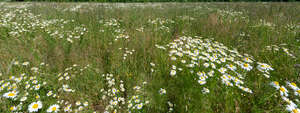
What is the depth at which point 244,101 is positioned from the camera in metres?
1.61

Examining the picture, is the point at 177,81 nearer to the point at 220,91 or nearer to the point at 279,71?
the point at 220,91

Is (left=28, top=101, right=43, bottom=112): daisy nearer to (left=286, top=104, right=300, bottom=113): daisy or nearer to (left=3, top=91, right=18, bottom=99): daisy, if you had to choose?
(left=3, top=91, right=18, bottom=99): daisy

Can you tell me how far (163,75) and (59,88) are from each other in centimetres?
168

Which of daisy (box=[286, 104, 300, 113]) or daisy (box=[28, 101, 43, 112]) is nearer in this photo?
daisy (box=[286, 104, 300, 113])

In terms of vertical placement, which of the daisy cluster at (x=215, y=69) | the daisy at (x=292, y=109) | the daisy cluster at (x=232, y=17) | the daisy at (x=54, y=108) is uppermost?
the daisy cluster at (x=232, y=17)

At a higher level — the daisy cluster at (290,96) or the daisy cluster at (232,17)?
the daisy cluster at (232,17)

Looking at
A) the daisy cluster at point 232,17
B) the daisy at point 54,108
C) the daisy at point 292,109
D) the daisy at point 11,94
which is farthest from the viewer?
the daisy cluster at point 232,17

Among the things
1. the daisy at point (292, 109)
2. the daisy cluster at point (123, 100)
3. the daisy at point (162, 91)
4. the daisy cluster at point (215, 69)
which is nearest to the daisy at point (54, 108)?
the daisy cluster at point (123, 100)

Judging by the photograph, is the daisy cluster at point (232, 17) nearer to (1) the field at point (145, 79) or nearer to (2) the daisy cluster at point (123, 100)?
(1) the field at point (145, 79)

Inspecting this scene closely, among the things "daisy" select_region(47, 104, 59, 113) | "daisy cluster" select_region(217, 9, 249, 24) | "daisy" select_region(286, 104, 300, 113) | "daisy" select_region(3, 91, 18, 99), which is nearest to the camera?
"daisy" select_region(286, 104, 300, 113)

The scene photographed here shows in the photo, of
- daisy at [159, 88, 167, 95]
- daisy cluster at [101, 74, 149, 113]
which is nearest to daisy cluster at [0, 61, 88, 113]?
daisy cluster at [101, 74, 149, 113]

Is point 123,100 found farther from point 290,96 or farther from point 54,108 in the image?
point 290,96

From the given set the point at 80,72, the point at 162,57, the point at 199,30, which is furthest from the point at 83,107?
the point at 199,30

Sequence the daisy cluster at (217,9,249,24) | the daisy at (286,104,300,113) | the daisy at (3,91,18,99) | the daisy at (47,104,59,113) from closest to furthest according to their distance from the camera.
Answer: the daisy at (286,104,300,113), the daisy at (47,104,59,113), the daisy at (3,91,18,99), the daisy cluster at (217,9,249,24)
